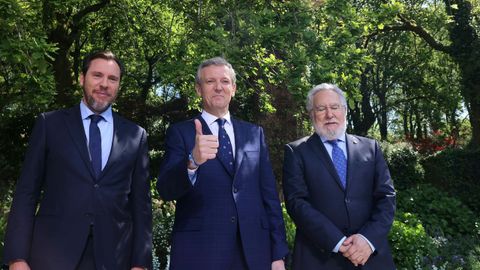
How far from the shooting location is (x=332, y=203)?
3387mm

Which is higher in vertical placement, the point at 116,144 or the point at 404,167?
the point at 404,167

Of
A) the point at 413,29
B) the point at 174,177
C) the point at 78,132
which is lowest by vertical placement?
the point at 174,177

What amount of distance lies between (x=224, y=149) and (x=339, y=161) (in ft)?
2.96

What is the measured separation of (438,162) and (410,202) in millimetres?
5448

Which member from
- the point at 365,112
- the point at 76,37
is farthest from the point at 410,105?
the point at 76,37

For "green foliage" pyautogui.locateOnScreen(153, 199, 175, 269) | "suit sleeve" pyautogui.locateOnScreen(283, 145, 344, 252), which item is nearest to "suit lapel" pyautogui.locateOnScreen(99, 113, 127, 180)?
"suit sleeve" pyautogui.locateOnScreen(283, 145, 344, 252)

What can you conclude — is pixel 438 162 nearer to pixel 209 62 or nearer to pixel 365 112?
pixel 209 62

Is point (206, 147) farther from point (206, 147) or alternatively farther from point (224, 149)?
point (224, 149)

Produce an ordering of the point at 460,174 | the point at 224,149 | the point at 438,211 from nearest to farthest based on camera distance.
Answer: the point at 224,149, the point at 438,211, the point at 460,174

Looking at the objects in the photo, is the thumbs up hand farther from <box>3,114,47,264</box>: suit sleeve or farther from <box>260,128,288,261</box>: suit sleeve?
<box>3,114,47,264</box>: suit sleeve

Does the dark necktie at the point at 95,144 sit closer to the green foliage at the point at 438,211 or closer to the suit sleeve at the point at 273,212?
the suit sleeve at the point at 273,212

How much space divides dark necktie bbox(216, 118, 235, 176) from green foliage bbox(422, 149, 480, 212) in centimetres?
1101

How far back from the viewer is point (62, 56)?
10.5m

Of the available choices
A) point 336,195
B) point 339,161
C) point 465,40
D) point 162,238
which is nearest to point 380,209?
point 336,195
